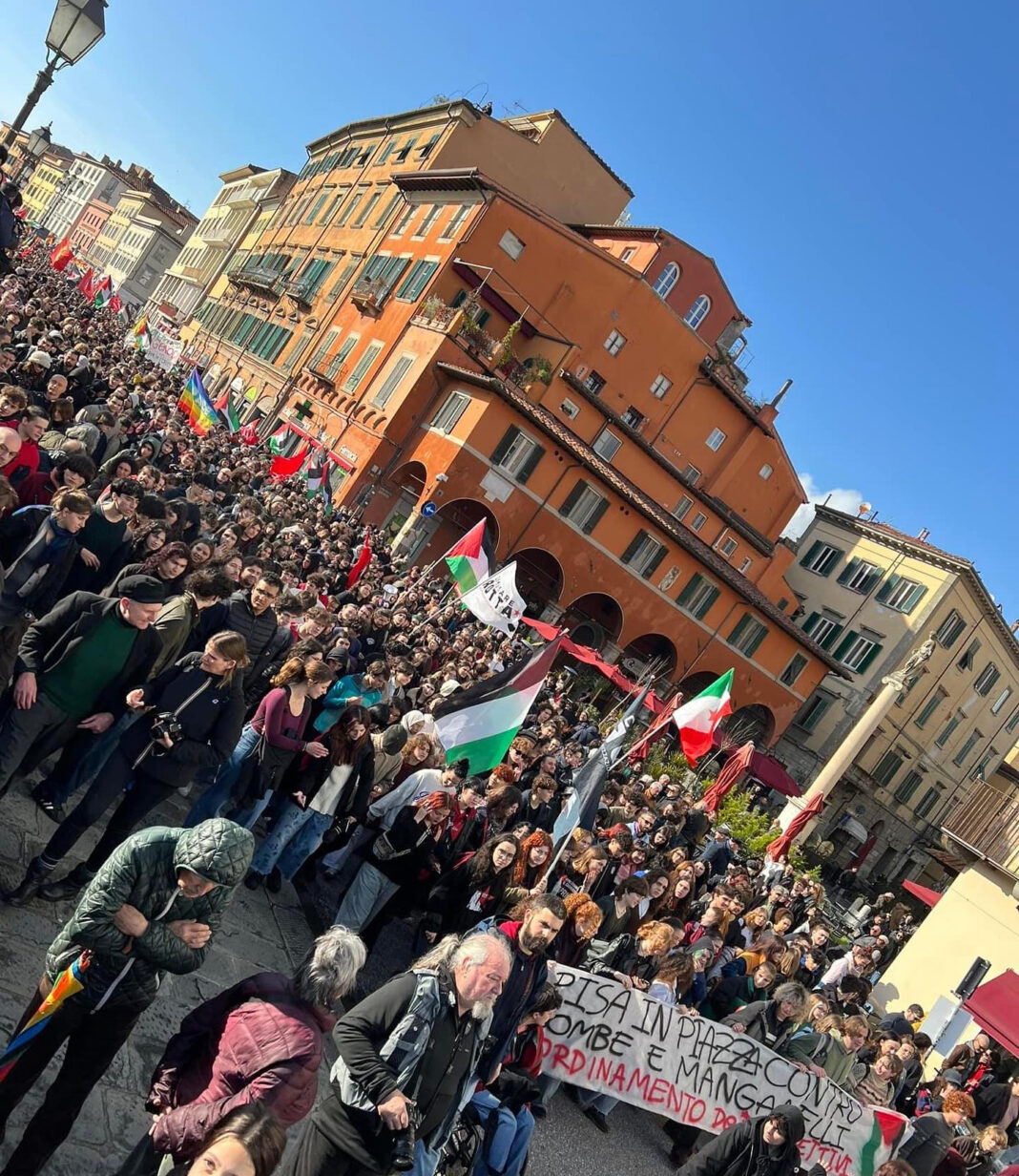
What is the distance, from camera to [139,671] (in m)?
5.18

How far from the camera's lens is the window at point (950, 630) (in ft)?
125

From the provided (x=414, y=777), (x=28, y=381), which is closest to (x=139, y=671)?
(x=414, y=777)

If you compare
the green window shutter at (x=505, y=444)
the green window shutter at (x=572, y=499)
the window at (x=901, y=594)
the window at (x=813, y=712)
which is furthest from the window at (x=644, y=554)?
the window at (x=901, y=594)

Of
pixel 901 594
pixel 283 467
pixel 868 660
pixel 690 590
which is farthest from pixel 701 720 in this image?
pixel 901 594

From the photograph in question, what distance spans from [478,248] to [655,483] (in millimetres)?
11331

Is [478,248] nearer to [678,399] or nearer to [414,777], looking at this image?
[678,399]

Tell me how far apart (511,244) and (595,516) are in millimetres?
10967

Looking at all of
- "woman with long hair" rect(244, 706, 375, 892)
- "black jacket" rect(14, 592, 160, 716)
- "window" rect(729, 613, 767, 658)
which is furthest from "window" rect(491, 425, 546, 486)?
"black jacket" rect(14, 592, 160, 716)

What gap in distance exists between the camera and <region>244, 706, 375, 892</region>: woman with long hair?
6406 millimetres

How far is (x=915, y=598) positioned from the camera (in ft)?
124

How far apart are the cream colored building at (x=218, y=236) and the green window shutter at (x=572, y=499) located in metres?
41.1

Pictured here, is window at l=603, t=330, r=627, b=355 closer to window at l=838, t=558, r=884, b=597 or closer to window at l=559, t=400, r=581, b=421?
window at l=559, t=400, r=581, b=421

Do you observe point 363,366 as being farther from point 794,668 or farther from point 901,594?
point 901,594

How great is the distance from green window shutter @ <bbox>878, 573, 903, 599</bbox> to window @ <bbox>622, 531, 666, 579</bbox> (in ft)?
45.2
